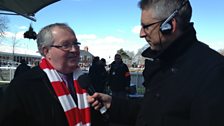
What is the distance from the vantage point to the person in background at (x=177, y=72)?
6.14ft

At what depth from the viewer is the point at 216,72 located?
191 centimetres

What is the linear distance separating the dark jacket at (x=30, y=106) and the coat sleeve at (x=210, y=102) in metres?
1.38

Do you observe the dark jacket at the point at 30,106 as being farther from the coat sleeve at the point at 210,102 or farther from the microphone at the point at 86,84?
the coat sleeve at the point at 210,102

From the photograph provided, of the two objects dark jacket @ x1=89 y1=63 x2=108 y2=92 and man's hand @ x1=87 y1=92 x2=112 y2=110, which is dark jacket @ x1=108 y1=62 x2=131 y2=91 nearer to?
dark jacket @ x1=89 y1=63 x2=108 y2=92

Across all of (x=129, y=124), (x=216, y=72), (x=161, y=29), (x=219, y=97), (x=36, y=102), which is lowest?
(x=129, y=124)

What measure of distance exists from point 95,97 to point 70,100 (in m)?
0.38

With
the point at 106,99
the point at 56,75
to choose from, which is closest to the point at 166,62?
the point at 106,99

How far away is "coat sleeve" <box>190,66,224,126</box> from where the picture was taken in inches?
71.9

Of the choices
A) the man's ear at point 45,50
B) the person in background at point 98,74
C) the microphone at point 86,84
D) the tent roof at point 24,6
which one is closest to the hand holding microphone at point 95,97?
the microphone at point 86,84

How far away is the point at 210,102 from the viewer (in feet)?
6.02

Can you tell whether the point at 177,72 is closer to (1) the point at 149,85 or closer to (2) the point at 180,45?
(2) the point at 180,45

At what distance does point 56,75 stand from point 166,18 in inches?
49.7

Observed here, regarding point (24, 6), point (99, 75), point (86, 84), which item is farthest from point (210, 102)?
point (99, 75)

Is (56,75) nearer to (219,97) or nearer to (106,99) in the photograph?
(106,99)
